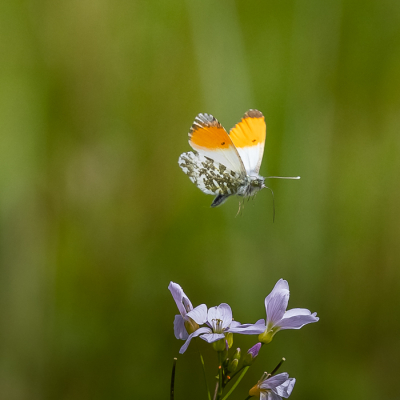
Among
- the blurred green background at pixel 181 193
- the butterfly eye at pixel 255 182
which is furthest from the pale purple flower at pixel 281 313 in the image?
the blurred green background at pixel 181 193

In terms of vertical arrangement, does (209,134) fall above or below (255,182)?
above

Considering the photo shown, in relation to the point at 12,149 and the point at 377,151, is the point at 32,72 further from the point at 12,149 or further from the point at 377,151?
the point at 377,151

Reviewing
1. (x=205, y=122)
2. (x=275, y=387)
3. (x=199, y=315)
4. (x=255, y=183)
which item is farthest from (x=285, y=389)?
(x=205, y=122)

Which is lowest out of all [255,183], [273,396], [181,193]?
[273,396]

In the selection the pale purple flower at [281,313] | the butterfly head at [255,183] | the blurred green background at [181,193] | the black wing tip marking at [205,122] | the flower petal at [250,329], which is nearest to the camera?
the flower petal at [250,329]

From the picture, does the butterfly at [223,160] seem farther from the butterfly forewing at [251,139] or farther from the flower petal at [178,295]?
the flower petal at [178,295]

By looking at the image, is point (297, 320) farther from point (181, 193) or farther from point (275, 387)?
point (181, 193)

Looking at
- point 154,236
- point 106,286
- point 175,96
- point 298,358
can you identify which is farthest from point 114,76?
point 298,358
